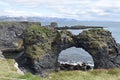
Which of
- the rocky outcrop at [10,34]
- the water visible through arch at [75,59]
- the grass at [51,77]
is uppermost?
the grass at [51,77]

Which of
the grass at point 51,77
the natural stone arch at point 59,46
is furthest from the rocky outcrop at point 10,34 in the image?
the grass at point 51,77

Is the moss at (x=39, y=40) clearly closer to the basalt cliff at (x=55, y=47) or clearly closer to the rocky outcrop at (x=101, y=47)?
the basalt cliff at (x=55, y=47)

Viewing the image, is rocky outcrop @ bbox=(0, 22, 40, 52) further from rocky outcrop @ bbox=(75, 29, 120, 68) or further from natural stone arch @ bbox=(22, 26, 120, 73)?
rocky outcrop @ bbox=(75, 29, 120, 68)

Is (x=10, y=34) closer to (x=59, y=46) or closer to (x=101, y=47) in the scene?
(x=59, y=46)

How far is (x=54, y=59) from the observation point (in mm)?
70875

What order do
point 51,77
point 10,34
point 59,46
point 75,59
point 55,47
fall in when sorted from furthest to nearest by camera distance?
point 75,59, point 10,34, point 55,47, point 59,46, point 51,77

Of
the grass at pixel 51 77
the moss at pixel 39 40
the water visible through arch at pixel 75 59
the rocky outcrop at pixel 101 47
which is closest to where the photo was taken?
the grass at pixel 51 77

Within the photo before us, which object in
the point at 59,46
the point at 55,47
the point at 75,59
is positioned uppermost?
the point at 59,46

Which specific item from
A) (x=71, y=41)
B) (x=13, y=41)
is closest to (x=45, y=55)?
(x=71, y=41)

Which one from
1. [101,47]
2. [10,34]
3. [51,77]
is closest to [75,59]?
[10,34]

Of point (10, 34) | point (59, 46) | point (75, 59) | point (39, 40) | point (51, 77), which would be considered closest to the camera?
point (51, 77)

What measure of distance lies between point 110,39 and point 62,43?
987 cm

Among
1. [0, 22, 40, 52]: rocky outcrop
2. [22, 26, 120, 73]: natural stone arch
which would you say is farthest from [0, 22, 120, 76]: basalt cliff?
[0, 22, 40, 52]: rocky outcrop

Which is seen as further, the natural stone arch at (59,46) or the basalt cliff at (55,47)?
the natural stone arch at (59,46)
